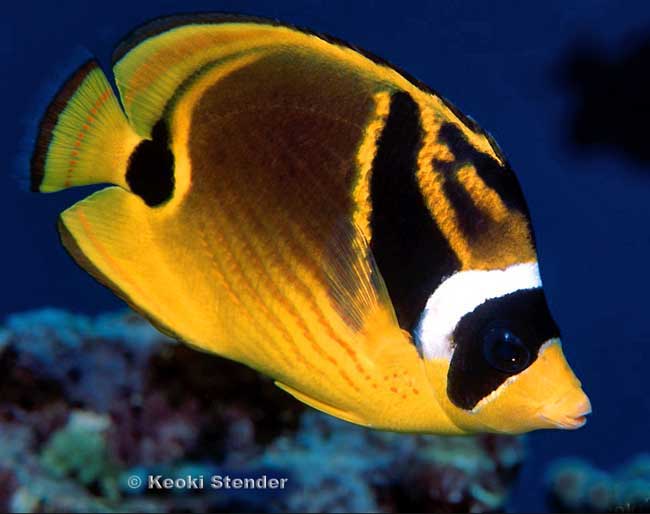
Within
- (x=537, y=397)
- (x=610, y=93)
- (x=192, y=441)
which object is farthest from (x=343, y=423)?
(x=610, y=93)

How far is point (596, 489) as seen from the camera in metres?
2.50

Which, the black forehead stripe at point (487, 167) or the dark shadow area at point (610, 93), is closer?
Answer: the black forehead stripe at point (487, 167)

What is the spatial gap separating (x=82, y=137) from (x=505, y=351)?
2.15ft

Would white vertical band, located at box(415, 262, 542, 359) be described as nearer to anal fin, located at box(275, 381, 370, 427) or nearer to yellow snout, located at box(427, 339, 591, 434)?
yellow snout, located at box(427, 339, 591, 434)

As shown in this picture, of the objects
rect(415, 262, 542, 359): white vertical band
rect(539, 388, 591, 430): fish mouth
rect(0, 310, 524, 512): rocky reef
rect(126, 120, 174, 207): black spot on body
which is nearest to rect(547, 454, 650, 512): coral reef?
rect(0, 310, 524, 512): rocky reef

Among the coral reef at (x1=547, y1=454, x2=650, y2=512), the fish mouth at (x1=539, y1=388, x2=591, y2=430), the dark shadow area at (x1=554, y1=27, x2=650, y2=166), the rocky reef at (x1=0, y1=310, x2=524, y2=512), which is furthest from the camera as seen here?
the dark shadow area at (x1=554, y1=27, x2=650, y2=166)

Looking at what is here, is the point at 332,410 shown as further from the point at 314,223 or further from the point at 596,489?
the point at 596,489

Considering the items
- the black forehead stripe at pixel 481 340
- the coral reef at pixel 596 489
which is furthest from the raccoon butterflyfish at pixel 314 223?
the coral reef at pixel 596 489

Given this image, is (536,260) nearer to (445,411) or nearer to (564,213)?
(445,411)

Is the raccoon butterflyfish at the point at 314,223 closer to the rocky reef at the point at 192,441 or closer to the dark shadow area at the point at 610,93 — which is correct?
the rocky reef at the point at 192,441

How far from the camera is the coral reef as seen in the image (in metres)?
2.24

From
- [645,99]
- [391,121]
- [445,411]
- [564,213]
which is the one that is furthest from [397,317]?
[645,99]

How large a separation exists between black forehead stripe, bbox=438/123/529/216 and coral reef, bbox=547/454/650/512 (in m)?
1.66

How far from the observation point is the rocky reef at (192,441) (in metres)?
1.51
